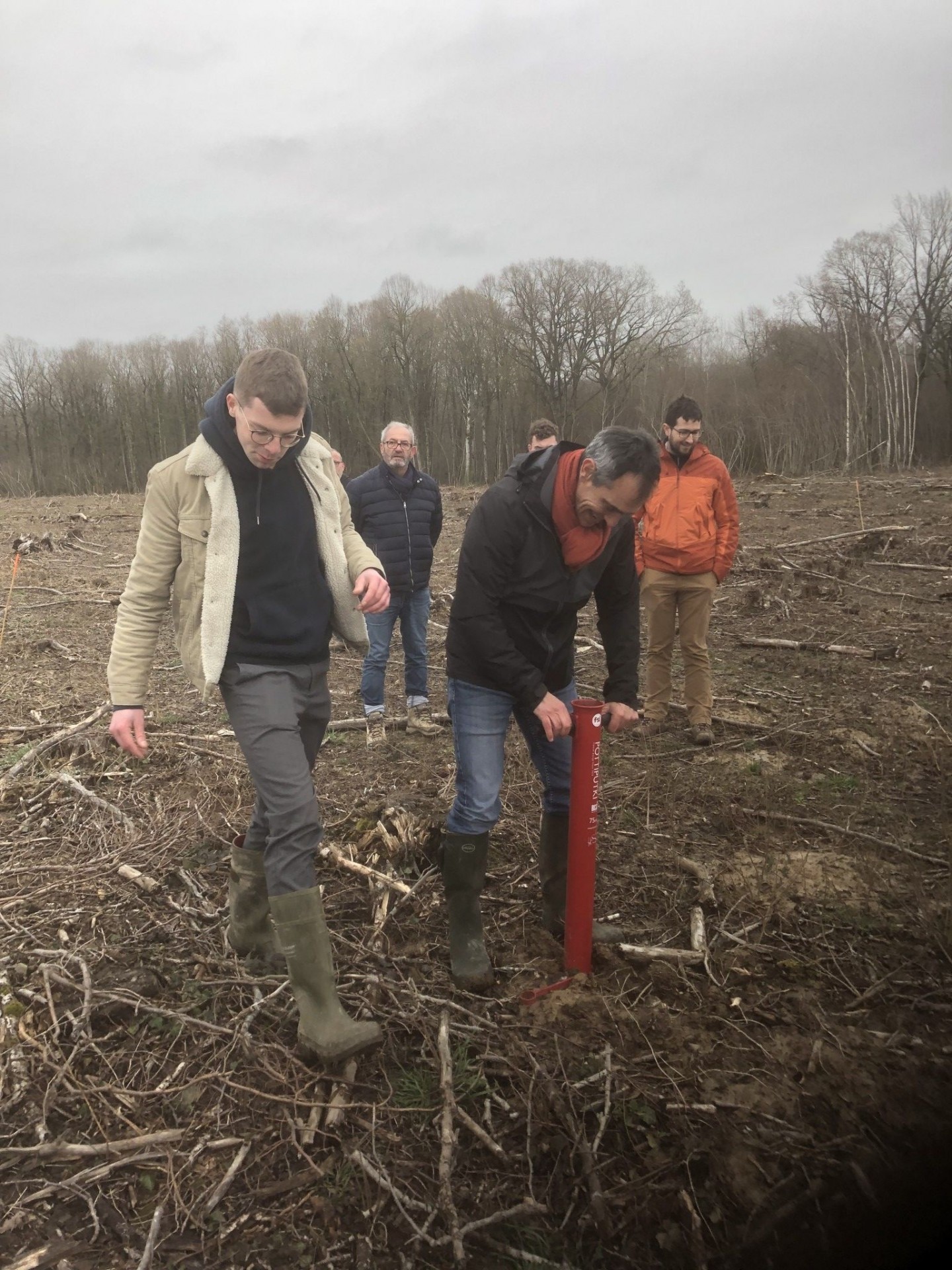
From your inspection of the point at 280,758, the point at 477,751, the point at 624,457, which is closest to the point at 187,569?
the point at 280,758

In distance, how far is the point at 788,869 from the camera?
4.02m

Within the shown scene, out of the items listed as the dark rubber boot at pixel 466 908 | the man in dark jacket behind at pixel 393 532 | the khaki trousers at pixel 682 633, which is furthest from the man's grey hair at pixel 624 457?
the man in dark jacket behind at pixel 393 532

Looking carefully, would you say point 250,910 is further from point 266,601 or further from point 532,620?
point 532,620

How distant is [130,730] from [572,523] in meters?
1.66

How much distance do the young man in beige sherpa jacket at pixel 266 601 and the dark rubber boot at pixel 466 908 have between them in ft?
1.82

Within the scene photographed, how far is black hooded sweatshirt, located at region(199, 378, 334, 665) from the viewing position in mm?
2852

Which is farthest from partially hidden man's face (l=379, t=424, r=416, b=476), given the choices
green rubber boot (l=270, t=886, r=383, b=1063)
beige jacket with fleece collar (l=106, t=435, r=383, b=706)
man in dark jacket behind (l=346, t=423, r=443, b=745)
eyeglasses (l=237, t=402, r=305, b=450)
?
green rubber boot (l=270, t=886, r=383, b=1063)

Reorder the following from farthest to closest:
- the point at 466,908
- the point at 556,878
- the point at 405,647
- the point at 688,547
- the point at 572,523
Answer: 1. the point at 405,647
2. the point at 688,547
3. the point at 556,878
4. the point at 466,908
5. the point at 572,523

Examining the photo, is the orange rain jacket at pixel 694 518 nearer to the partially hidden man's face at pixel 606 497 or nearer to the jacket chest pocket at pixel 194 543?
the partially hidden man's face at pixel 606 497

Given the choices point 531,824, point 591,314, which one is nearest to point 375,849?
point 531,824

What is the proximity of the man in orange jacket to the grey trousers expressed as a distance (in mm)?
3468

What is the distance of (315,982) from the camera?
277 cm

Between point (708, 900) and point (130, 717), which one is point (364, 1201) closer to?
point (130, 717)

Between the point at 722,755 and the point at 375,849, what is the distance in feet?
8.35
